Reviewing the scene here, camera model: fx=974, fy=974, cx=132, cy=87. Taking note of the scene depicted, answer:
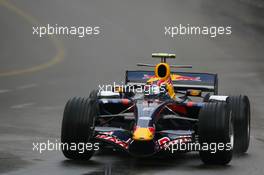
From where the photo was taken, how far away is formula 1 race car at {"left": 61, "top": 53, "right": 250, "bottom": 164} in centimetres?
1584

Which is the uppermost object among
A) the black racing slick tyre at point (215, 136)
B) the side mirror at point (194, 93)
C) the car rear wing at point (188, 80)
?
the car rear wing at point (188, 80)

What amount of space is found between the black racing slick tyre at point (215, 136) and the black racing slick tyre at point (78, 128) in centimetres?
182

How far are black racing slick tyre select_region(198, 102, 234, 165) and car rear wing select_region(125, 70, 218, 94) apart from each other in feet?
10.6

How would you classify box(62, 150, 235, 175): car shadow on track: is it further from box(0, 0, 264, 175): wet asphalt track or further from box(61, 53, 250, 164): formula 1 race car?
box(61, 53, 250, 164): formula 1 race car

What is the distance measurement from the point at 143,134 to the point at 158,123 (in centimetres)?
115

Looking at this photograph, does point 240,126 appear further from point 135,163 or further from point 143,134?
point 143,134

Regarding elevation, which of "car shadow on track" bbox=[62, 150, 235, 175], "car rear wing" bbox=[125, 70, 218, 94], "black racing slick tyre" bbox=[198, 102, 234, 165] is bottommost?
"car shadow on track" bbox=[62, 150, 235, 175]

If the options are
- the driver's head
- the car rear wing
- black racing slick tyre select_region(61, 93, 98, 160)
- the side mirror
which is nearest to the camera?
black racing slick tyre select_region(61, 93, 98, 160)

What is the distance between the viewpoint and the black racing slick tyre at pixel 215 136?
15.8 metres

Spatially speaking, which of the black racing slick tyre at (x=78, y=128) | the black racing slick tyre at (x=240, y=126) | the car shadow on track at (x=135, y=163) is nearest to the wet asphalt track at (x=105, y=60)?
the car shadow on track at (x=135, y=163)

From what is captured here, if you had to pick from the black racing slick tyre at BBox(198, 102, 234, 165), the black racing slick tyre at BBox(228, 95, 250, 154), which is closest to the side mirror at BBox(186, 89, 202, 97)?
the black racing slick tyre at BBox(228, 95, 250, 154)

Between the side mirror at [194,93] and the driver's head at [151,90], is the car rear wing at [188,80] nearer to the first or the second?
the side mirror at [194,93]

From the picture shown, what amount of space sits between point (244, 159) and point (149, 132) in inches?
89.4

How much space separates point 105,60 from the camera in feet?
103
